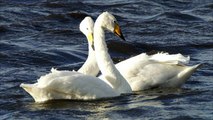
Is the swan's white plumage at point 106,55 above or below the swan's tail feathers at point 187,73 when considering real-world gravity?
above

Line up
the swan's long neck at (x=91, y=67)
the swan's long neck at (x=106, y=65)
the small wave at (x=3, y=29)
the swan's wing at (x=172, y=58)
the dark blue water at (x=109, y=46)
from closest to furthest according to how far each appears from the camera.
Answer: the dark blue water at (x=109, y=46)
the swan's long neck at (x=106, y=65)
the swan's wing at (x=172, y=58)
the swan's long neck at (x=91, y=67)
the small wave at (x=3, y=29)

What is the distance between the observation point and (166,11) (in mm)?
23297

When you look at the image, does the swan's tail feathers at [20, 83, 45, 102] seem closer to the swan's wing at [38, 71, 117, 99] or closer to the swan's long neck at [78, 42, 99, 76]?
the swan's wing at [38, 71, 117, 99]

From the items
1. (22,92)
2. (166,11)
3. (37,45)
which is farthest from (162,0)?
(22,92)

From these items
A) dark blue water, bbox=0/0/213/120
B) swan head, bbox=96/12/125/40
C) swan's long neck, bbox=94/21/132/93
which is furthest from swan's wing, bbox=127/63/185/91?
swan head, bbox=96/12/125/40

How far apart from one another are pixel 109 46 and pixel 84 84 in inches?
249

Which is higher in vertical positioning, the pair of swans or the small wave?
the pair of swans

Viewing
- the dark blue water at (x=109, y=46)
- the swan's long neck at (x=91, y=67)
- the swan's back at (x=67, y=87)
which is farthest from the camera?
the swan's long neck at (x=91, y=67)

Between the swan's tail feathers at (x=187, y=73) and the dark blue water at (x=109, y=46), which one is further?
the swan's tail feathers at (x=187, y=73)

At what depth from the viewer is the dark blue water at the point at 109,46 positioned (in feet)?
41.1

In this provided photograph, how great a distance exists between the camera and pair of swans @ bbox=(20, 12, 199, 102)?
12805mm

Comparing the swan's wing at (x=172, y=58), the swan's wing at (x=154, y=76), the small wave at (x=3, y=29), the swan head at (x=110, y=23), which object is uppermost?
the swan head at (x=110, y=23)

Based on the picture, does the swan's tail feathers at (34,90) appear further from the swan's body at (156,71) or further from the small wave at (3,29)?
the small wave at (3,29)

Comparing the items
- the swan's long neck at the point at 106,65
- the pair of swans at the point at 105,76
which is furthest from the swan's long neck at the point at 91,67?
the swan's long neck at the point at 106,65
